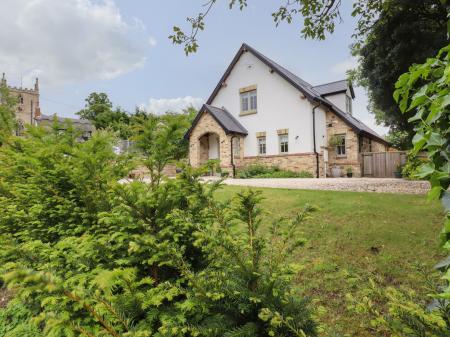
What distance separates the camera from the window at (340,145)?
61.0ft

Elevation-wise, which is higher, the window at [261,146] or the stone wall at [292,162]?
the window at [261,146]

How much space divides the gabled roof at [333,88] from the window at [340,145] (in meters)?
4.64

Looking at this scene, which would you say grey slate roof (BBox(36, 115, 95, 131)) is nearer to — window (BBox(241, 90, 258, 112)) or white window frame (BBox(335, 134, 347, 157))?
window (BBox(241, 90, 258, 112))

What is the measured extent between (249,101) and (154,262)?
757 inches

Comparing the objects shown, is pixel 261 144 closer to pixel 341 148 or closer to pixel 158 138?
pixel 341 148

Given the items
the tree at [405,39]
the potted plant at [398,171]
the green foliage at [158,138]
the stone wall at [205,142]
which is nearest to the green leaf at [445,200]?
the green foliage at [158,138]

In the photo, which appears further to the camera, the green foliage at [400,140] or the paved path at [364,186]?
the green foliage at [400,140]

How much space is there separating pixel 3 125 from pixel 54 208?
3652 millimetres

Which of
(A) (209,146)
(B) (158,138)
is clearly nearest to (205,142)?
(A) (209,146)

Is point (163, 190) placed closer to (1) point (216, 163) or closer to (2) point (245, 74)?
(1) point (216, 163)

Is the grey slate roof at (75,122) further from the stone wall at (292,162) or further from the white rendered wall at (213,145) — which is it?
the stone wall at (292,162)

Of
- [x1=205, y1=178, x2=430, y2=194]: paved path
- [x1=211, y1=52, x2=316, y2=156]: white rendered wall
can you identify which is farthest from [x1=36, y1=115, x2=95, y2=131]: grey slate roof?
[x1=211, y1=52, x2=316, y2=156]: white rendered wall

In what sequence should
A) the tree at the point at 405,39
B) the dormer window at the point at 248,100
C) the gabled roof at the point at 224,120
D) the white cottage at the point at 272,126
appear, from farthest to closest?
the dormer window at the point at 248,100 → the gabled roof at the point at 224,120 → the white cottage at the point at 272,126 → the tree at the point at 405,39

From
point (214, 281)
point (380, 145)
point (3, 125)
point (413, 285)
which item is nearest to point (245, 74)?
point (380, 145)
